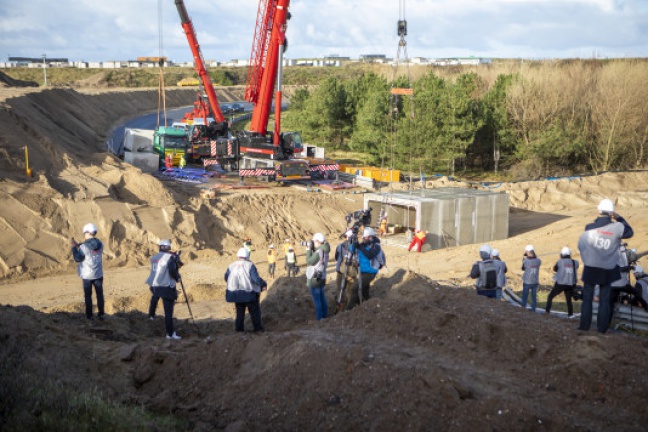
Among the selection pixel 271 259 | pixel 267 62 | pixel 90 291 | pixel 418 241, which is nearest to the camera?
pixel 90 291

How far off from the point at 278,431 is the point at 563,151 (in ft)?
123

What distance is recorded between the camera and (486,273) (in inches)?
460

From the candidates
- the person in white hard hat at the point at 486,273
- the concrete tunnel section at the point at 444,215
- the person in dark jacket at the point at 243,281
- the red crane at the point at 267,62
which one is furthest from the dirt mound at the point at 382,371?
the red crane at the point at 267,62

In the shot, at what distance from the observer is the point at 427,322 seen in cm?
923

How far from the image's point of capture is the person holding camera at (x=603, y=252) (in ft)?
29.8

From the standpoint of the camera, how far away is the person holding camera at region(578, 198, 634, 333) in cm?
907

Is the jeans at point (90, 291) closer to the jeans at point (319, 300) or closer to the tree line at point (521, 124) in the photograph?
the jeans at point (319, 300)

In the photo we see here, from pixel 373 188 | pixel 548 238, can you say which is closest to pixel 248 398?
pixel 548 238

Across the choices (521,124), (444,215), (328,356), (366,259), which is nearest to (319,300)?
(366,259)

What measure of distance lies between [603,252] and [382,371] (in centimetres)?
397

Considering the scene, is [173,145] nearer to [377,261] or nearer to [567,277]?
[377,261]

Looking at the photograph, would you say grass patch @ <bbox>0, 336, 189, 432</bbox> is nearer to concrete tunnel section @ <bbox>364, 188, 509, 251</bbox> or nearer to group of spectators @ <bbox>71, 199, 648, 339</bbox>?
group of spectators @ <bbox>71, 199, 648, 339</bbox>

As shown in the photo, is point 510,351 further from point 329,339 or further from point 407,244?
point 407,244

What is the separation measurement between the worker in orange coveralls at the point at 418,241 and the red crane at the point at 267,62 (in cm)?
1048
